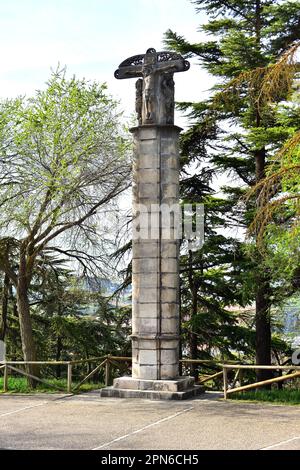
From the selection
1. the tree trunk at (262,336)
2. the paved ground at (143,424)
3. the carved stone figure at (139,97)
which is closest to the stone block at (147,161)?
the carved stone figure at (139,97)

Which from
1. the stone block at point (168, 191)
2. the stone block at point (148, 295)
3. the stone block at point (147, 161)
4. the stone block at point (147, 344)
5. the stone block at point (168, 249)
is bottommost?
the stone block at point (147, 344)

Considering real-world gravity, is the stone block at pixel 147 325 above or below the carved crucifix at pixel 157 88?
below

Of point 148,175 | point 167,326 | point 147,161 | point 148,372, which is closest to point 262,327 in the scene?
point 167,326

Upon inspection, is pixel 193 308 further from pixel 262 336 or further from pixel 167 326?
pixel 167 326

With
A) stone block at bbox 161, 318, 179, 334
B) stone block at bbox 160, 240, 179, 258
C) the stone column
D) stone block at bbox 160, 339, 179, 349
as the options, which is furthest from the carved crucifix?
stone block at bbox 160, 339, 179, 349

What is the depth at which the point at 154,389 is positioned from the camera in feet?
50.5

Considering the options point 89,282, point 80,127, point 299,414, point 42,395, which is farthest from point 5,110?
point 299,414

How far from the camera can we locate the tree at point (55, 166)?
61.9 feet

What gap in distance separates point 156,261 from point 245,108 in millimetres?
8783

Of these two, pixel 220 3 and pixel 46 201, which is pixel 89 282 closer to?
pixel 46 201

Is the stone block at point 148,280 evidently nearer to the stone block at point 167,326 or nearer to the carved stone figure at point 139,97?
the stone block at point 167,326

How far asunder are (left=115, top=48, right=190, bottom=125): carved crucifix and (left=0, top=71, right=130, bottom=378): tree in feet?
10.8
